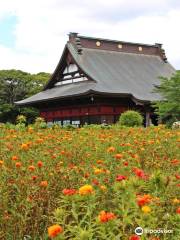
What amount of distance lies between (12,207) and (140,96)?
19.4 metres

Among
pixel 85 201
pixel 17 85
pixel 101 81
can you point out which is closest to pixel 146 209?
pixel 85 201

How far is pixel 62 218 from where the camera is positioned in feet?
7.24

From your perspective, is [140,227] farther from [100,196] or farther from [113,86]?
[113,86]

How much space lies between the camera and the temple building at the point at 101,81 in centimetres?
2247

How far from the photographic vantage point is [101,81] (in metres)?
22.8

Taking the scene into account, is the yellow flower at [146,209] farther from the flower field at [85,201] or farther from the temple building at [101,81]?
the temple building at [101,81]

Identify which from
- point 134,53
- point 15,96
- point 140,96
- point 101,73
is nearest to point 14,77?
point 15,96

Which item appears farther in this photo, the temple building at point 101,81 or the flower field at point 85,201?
the temple building at point 101,81
